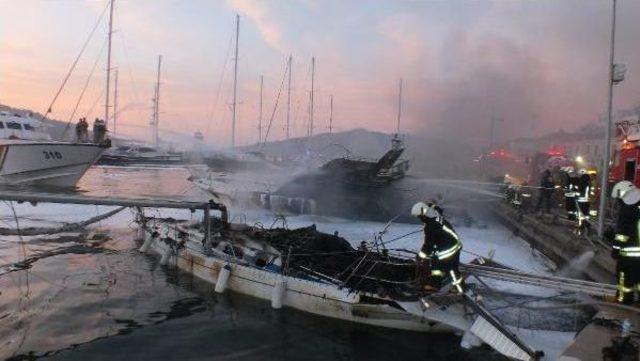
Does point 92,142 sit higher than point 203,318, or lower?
higher

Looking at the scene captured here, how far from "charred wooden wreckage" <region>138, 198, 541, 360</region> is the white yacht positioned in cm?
1589

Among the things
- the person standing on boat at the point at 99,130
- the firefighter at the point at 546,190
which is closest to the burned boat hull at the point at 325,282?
the firefighter at the point at 546,190

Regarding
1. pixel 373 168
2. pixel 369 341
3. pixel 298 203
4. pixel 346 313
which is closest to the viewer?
pixel 369 341

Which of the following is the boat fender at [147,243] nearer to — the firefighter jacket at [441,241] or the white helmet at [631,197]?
the firefighter jacket at [441,241]

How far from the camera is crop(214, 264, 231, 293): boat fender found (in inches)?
398

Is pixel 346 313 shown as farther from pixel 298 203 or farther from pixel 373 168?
pixel 373 168

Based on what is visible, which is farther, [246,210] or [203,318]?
[246,210]

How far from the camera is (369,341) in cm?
807

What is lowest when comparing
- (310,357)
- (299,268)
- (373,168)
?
(310,357)

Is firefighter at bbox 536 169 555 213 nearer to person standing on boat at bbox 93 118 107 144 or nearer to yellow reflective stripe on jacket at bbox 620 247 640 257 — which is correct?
yellow reflective stripe on jacket at bbox 620 247 640 257

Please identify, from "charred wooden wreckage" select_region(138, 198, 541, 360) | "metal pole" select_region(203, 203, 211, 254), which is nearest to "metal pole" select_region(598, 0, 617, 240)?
"charred wooden wreckage" select_region(138, 198, 541, 360)

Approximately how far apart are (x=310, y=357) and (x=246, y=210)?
50.8 ft

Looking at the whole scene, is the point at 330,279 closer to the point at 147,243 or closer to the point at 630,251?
the point at 630,251

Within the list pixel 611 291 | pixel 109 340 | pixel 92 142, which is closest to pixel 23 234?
pixel 109 340
